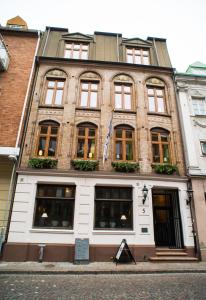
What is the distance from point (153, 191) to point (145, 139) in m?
3.46

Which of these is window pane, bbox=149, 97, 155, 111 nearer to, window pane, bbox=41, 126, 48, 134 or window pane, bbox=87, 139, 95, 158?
window pane, bbox=87, 139, 95, 158

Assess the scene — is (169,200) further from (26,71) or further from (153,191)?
Result: (26,71)

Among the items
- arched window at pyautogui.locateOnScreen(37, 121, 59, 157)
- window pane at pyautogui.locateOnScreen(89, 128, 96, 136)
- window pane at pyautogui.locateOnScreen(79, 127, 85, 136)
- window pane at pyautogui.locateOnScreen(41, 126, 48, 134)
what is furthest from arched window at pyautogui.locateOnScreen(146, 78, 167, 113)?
window pane at pyautogui.locateOnScreen(41, 126, 48, 134)

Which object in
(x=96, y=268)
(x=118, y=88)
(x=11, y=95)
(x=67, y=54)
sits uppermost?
(x=67, y=54)

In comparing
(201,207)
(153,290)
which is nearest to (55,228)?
(153,290)

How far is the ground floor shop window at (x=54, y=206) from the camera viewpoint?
1066cm

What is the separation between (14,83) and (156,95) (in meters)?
9.98

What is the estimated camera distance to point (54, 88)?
13688 mm

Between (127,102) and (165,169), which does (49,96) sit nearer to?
(127,102)

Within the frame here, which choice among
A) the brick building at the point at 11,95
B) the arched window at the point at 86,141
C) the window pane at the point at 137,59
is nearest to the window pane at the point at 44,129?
the brick building at the point at 11,95

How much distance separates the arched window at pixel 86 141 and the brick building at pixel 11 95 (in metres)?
3.59

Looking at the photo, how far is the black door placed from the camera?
11.8 meters

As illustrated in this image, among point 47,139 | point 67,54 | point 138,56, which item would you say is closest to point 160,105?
point 138,56

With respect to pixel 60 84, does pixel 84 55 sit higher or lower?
higher
